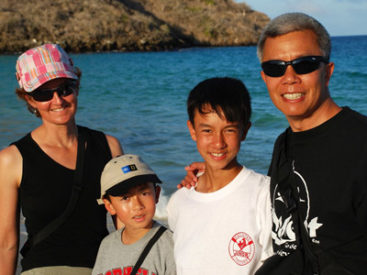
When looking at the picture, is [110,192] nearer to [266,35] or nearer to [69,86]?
[69,86]

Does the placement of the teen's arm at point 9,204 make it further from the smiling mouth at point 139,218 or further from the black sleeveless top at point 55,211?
the smiling mouth at point 139,218

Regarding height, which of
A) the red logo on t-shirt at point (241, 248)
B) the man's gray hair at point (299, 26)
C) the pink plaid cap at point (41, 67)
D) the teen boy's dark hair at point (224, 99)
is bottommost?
the red logo on t-shirt at point (241, 248)

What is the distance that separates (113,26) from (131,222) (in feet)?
194

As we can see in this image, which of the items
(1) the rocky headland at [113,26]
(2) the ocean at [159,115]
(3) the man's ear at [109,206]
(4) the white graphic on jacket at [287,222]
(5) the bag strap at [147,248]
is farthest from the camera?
(1) the rocky headland at [113,26]

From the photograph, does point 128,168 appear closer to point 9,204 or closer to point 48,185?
point 48,185

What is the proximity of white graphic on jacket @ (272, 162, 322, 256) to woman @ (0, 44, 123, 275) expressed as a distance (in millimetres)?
1332

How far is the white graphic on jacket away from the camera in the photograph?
230cm

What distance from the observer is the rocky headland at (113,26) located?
52.2m

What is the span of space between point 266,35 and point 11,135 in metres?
9.48

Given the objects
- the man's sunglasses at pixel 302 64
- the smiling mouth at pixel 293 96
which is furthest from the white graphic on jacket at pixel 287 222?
the man's sunglasses at pixel 302 64

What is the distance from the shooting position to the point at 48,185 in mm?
2994

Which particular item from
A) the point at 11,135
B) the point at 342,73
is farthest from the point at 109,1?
the point at 11,135

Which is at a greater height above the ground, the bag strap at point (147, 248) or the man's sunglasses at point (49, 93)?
the man's sunglasses at point (49, 93)

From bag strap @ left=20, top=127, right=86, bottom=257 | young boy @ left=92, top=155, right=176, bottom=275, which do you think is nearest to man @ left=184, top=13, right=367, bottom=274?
young boy @ left=92, top=155, right=176, bottom=275
